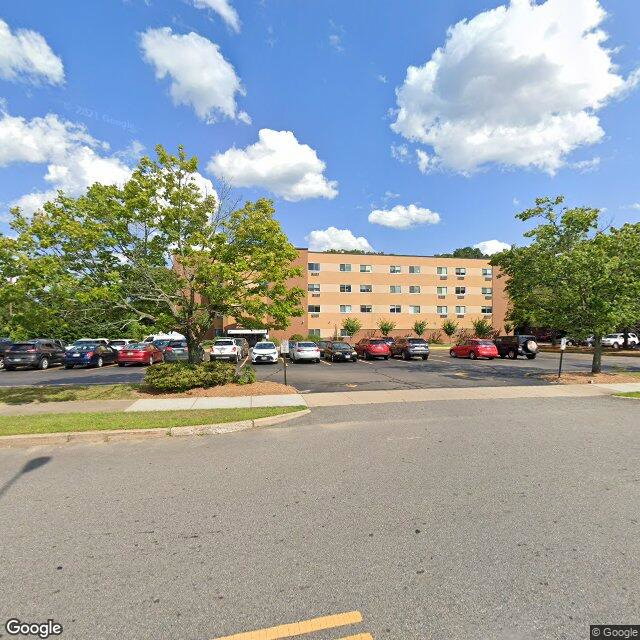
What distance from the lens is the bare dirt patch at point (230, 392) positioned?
12.1m

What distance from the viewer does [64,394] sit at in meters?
12.5

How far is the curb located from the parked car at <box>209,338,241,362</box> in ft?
58.2

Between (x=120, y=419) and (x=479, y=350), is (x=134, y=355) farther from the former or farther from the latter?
(x=479, y=350)

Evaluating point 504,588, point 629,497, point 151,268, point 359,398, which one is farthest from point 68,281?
point 629,497

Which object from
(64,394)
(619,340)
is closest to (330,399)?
(64,394)

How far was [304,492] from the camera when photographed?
4957 mm

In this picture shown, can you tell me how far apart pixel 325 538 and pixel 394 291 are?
186 feet

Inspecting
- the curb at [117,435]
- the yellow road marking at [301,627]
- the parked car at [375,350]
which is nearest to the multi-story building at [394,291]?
the parked car at [375,350]

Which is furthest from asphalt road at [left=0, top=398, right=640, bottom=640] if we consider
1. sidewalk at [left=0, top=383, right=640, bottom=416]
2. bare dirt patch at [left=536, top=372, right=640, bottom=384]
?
bare dirt patch at [left=536, top=372, right=640, bottom=384]

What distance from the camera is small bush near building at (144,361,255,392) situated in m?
12.3

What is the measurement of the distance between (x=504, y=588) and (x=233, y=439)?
5.42 metres

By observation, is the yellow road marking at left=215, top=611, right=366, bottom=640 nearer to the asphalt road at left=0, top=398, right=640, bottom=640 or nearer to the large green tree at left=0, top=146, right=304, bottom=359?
the asphalt road at left=0, top=398, right=640, bottom=640

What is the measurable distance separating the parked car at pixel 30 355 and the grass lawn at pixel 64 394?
35.0ft

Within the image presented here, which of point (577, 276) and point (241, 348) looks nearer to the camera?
point (577, 276)
